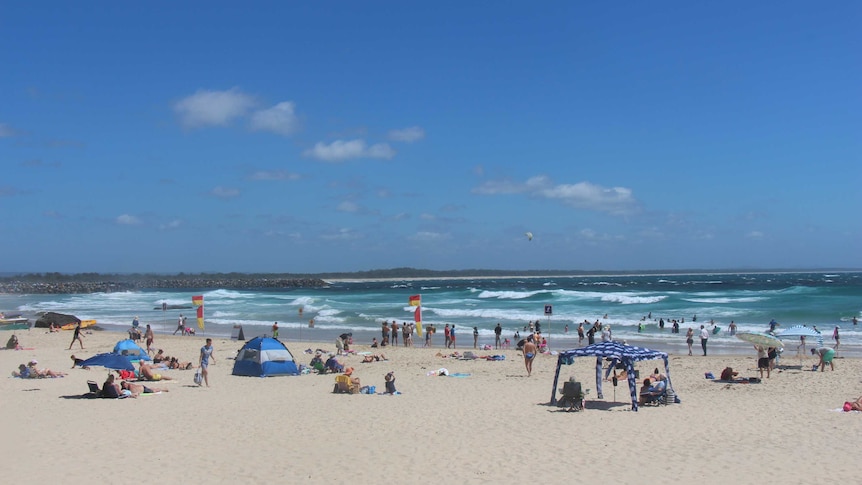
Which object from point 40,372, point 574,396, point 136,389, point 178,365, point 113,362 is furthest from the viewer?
point 178,365

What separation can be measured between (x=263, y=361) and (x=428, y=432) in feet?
25.8

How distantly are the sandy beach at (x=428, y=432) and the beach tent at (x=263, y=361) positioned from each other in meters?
0.51

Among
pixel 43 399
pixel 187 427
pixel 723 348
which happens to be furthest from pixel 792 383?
pixel 43 399

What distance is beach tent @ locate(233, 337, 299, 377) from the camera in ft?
57.5

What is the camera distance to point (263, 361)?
57.6 ft

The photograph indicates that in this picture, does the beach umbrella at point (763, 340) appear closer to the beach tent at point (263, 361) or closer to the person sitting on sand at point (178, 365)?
the beach tent at point (263, 361)

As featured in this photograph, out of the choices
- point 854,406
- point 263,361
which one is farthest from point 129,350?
point 854,406

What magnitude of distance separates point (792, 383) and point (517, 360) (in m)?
7.69

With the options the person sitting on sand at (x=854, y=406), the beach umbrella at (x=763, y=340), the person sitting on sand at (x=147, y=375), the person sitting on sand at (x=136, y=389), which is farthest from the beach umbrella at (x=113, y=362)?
the beach umbrella at (x=763, y=340)

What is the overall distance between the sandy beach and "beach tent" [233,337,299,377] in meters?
0.51

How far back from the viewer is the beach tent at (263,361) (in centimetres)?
1753

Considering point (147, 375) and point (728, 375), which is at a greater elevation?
point (147, 375)

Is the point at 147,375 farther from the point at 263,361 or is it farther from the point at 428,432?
the point at 428,432

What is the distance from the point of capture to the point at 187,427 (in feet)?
37.3
